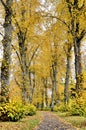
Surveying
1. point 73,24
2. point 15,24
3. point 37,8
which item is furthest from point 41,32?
point 73,24

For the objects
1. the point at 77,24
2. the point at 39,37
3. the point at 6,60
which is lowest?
the point at 6,60

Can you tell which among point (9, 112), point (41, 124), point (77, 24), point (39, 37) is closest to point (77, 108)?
point (41, 124)

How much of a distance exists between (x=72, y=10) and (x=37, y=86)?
138 feet

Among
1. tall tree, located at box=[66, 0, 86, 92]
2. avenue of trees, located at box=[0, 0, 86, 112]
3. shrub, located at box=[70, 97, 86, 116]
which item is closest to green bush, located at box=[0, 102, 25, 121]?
avenue of trees, located at box=[0, 0, 86, 112]

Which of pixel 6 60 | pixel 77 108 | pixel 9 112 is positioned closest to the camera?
pixel 9 112

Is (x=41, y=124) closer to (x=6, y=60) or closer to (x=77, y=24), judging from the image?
(x=6, y=60)

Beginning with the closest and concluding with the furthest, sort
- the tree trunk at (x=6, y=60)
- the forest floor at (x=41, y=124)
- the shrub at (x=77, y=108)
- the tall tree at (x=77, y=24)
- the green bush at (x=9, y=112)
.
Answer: the forest floor at (x=41, y=124) < the green bush at (x=9, y=112) < the tree trunk at (x=6, y=60) < the shrub at (x=77, y=108) < the tall tree at (x=77, y=24)

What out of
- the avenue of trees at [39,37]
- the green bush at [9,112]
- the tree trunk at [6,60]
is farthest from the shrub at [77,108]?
the tree trunk at [6,60]

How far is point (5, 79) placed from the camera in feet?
48.1

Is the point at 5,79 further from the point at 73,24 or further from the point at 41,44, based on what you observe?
the point at 41,44

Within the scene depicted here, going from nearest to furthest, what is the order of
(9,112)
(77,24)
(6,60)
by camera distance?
(9,112) → (6,60) → (77,24)

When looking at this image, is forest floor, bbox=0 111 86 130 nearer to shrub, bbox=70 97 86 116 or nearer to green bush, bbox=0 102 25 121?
green bush, bbox=0 102 25 121

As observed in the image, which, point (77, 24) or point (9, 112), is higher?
point (77, 24)

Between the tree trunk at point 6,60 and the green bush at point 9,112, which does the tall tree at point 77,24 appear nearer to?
the tree trunk at point 6,60
